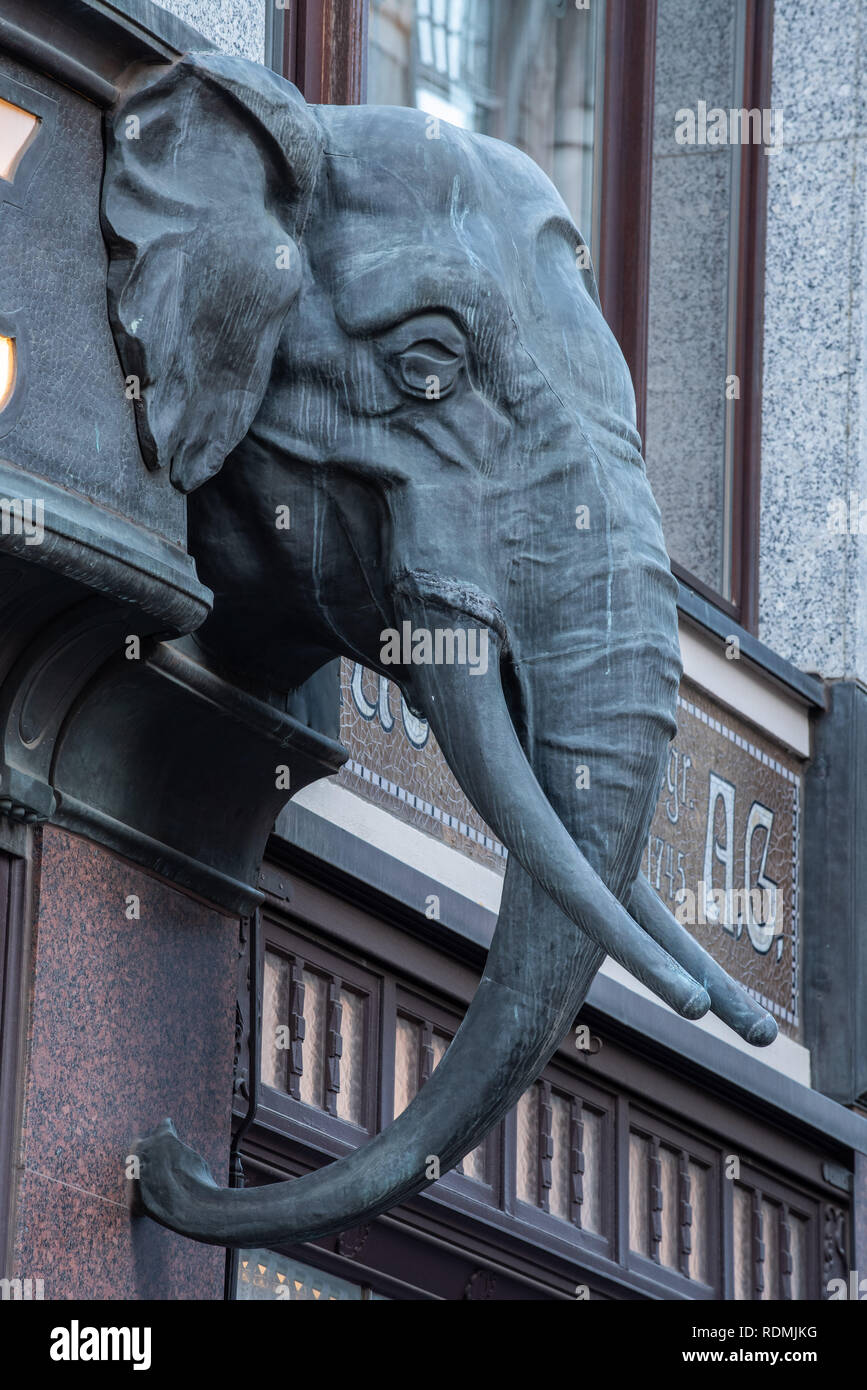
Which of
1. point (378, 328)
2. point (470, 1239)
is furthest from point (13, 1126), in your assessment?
point (470, 1239)

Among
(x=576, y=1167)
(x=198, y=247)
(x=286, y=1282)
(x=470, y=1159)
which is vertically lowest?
(x=286, y=1282)

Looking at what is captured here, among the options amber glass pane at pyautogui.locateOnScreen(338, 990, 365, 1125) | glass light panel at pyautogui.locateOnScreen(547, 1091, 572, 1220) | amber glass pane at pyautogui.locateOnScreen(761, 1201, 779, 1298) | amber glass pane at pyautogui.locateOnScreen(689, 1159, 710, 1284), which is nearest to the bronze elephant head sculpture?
amber glass pane at pyautogui.locateOnScreen(338, 990, 365, 1125)

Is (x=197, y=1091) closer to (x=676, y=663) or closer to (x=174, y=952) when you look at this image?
(x=174, y=952)

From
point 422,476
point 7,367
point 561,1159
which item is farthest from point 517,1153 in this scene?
point 7,367

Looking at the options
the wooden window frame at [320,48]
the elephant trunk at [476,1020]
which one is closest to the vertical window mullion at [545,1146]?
the wooden window frame at [320,48]

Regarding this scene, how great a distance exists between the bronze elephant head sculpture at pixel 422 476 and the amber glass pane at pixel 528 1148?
3113mm

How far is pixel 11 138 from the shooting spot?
4.66 meters

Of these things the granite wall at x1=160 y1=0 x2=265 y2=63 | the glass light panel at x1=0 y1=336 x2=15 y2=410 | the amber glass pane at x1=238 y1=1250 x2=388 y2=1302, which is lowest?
the amber glass pane at x1=238 y1=1250 x2=388 y2=1302

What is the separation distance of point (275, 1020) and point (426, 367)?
2.47m

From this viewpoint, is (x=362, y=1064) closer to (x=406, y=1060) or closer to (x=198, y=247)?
(x=406, y=1060)

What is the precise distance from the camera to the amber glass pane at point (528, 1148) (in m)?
8.20

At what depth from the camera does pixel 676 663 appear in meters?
5.07

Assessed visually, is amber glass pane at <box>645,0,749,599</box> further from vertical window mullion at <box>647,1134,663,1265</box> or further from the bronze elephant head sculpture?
the bronze elephant head sculpture

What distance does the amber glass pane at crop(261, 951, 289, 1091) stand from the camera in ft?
22.9
